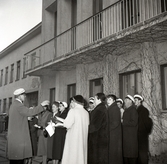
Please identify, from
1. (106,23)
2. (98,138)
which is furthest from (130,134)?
(106,23)

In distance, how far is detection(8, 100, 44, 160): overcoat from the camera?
4.48m

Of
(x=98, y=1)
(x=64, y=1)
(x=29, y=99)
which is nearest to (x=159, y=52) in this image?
(x=98, y=1)

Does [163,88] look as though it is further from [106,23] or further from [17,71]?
[17,71]

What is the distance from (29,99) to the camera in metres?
19.6

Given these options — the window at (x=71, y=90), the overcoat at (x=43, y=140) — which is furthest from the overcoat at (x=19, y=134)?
the window at (x=71, y=90)

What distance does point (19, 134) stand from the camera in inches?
178

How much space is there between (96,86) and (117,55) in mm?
2198

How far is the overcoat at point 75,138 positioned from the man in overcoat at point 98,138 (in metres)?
0.17

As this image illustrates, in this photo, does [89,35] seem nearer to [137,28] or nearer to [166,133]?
[137,28]

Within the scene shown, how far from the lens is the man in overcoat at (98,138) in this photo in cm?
474

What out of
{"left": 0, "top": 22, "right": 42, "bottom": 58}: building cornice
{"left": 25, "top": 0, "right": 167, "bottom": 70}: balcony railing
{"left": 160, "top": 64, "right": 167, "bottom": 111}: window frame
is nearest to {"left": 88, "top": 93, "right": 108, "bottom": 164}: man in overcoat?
{"left": 160, "top": 64, "right": 167, "bottom": 111}: window frame

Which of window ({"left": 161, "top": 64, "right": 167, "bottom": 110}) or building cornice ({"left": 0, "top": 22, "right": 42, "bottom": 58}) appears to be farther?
building cornice ({"left": 0, "top": 22, "right": 42, "bottom": 58})

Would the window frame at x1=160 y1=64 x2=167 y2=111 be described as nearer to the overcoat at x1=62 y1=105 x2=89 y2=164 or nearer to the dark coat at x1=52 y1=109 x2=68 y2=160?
the dark coat at x1=52 y1=109 x2=68 y2=160

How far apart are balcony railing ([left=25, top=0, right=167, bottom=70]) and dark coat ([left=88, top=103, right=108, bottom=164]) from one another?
447 centimetres
